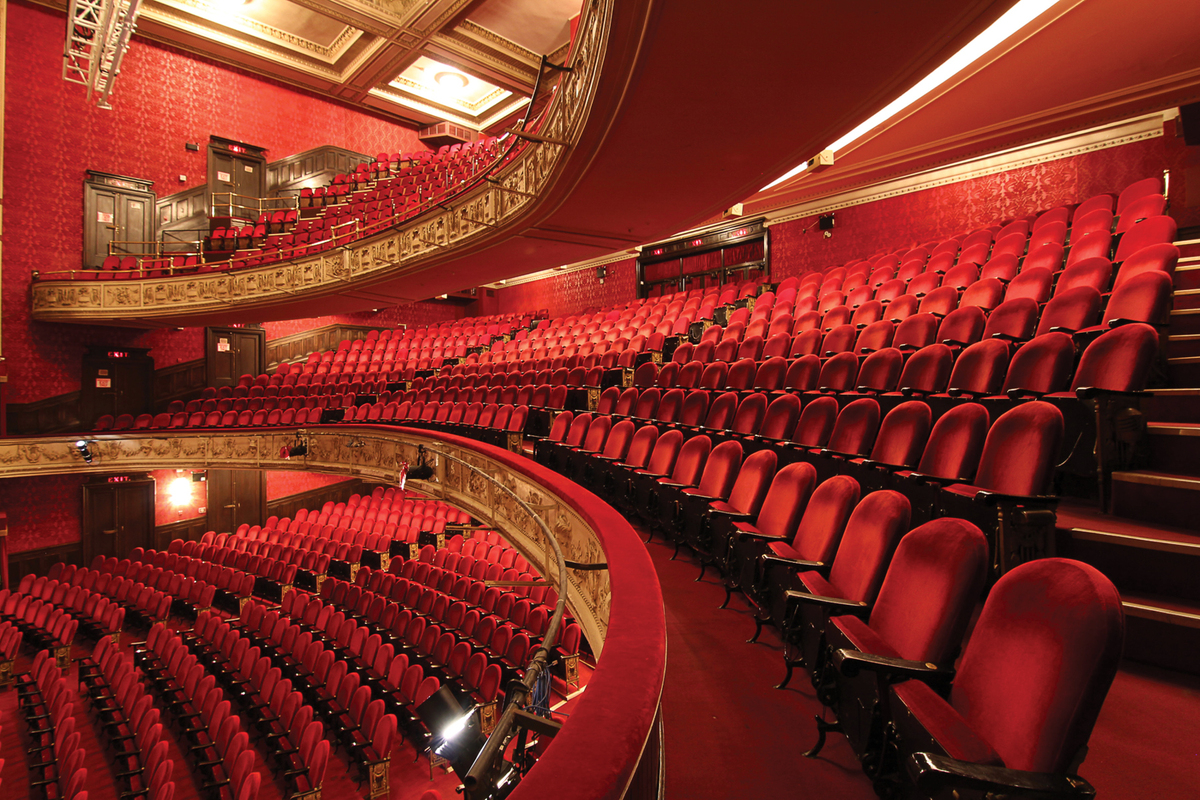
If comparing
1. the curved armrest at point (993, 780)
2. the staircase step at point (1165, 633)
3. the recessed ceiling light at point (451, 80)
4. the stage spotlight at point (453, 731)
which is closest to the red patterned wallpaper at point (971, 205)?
the staircase step at point (1165, 633)

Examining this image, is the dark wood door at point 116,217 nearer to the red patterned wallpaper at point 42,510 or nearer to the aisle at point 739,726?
the red patterned wallpaper at point 42,510

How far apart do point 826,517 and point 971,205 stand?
10.7 feet

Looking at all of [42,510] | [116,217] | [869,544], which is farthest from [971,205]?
[42,510]

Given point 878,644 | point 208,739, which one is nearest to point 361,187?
point 208,739

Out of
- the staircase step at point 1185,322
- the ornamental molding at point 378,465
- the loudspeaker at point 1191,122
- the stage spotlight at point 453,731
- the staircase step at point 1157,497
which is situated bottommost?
the ornamental molding at point 378,465

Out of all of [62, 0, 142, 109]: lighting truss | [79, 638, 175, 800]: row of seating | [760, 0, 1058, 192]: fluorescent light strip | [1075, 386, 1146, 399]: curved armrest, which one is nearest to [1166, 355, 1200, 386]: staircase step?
[1075, 386, 1146, 399]: curved armrest

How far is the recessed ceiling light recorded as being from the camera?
5.96 meters

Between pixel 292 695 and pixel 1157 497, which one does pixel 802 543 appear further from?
pixel 292 695

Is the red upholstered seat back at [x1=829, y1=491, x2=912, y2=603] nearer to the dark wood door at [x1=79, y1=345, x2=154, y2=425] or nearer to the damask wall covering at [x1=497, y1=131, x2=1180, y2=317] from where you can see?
the damask wall covering at [x1=497, y1=131, x2=1180, y2=317]

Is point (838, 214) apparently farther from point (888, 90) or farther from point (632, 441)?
point (632, 441)

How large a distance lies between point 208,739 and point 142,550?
9.05 ft

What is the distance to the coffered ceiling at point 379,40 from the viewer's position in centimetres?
478

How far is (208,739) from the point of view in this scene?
7.64ft

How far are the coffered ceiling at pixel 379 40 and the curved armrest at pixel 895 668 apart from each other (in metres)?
4.93
